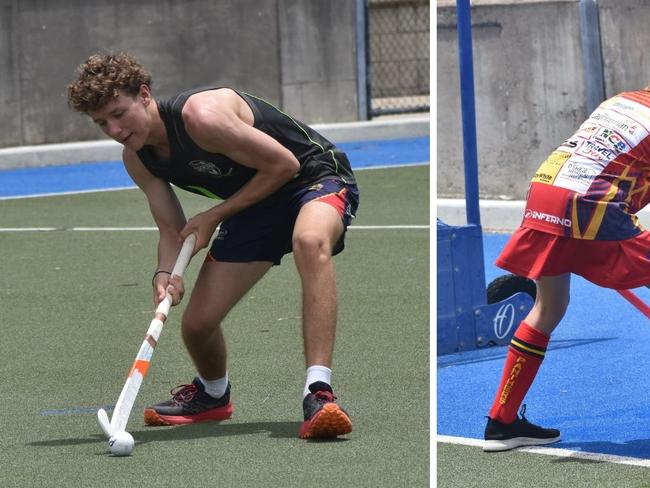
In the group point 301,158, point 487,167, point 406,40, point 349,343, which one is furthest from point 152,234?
point 406,40

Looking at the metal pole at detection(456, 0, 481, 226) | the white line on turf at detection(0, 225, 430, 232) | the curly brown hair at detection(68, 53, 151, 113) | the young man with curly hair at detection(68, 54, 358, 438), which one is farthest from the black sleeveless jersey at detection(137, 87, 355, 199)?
the white line on turf at detection(0, 225, 430, 232)

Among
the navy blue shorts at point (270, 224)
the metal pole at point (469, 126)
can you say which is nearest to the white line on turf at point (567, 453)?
the navy blue shorts at point (270, 224)

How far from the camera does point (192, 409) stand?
19.2ft

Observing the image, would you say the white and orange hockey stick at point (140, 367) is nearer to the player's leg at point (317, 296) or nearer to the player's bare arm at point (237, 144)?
the player's bare arm at point (237, 144)

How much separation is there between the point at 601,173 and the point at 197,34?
1345 centimetres

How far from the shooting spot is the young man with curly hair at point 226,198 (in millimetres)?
5375

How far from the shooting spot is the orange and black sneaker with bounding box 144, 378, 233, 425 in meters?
5.77

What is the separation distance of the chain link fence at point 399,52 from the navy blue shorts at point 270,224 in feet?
50.4

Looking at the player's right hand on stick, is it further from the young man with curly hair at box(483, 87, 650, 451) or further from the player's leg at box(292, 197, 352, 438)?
the young man with curly hair at box(483, 87, 650, 451)

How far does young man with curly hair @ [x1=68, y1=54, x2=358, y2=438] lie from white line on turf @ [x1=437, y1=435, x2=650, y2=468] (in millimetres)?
459

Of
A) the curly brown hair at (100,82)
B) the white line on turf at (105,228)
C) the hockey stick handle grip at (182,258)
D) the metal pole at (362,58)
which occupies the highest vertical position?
the curly brown hair at (100,82)

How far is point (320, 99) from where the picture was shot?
18.8 meters

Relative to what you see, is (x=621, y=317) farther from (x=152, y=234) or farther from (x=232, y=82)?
(x=232, y=82)

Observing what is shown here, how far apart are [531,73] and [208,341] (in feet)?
19.6
